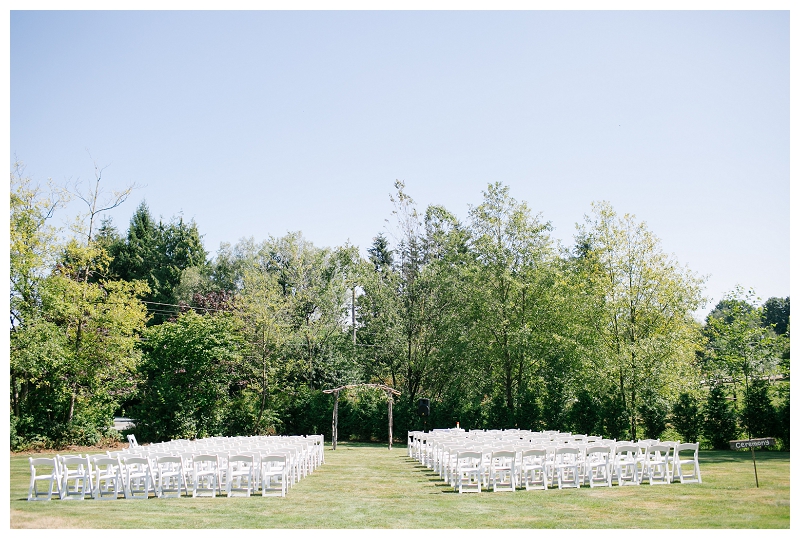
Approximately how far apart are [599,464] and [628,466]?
3.58 ft

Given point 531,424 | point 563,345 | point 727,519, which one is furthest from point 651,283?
→ point 727,519

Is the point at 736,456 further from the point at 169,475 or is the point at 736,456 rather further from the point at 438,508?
the point at 169,475

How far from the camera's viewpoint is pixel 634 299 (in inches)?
866

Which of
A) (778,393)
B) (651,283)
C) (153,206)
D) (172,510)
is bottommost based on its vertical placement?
(172,510)

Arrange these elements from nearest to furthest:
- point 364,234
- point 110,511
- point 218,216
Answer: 1. point 110,511
2. point 218,216
3. point 364,234

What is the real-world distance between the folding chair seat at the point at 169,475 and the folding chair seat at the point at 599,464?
708cm

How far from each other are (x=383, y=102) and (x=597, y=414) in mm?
13520

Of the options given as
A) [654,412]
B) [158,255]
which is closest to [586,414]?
[654,412]

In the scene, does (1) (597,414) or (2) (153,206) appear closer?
(1) (597,414)

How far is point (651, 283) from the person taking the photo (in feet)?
72.3

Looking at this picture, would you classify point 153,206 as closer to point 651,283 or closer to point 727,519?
point 651,283

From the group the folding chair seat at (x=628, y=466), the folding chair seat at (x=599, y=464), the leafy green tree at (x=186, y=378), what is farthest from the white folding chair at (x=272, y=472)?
the leafy green tree at (x=186, y=378)

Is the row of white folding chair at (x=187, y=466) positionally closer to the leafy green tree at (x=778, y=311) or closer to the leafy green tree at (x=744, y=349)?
the leafy green tree at (x=744, y=349)

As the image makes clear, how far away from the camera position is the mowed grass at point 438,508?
26.9 ft
